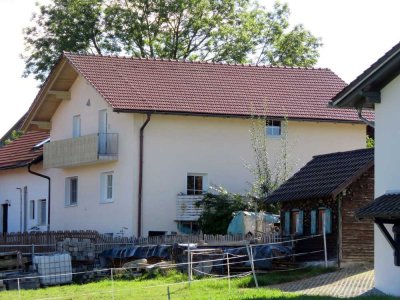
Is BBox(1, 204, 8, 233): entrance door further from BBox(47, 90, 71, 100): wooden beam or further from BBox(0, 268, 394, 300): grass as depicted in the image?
BBox(0, 268, 394, 300): grass

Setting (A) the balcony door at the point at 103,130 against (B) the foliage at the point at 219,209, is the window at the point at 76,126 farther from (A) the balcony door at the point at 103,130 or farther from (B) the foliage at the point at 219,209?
(B) the foliage at the point at 219,209

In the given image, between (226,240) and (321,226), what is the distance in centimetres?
442

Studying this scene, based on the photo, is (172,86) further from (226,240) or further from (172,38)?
(172,38)

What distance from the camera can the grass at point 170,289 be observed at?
97.5 ft

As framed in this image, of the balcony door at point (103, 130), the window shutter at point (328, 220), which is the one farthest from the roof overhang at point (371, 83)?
the balcony door at point (103, 130)

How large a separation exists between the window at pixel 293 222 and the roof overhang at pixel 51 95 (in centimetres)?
1437

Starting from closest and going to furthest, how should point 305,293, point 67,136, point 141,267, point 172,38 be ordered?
point 305,293 < point 141,267 < point 67,136 < point 172,38

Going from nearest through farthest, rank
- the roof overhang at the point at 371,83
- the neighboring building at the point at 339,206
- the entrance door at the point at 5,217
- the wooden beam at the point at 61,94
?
the roof overhang at the point at 371,83 < the neighboring building at the point at 339,206 < the wooden beam at the point at 61,94 < the entrance door at the point at 5,217

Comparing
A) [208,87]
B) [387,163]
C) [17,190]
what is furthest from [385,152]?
[17,190]

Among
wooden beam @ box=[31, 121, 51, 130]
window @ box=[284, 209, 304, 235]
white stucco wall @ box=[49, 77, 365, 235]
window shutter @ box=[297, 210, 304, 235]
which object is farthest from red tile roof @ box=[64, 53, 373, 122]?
window shutter @ box=[297, 210, 304, 235]

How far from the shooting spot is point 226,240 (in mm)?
39594

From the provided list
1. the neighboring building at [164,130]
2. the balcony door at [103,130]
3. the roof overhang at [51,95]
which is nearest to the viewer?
the neighboring building at [164,130]

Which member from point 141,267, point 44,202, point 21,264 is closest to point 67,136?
point 44,202

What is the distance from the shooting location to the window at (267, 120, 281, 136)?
4808cm
